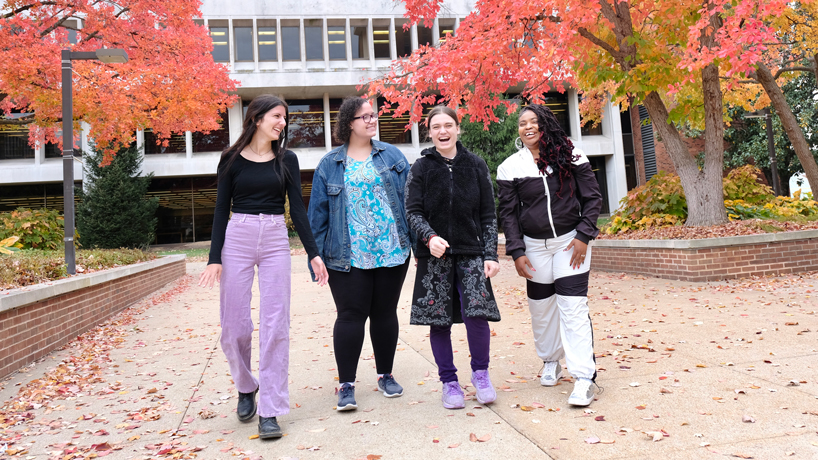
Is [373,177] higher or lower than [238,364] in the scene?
higher

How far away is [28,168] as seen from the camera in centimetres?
2686

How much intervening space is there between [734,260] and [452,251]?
264 inches

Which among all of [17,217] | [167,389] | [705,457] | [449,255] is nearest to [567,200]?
[449,255]

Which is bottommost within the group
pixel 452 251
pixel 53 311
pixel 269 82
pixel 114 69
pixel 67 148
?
pixel 53 311

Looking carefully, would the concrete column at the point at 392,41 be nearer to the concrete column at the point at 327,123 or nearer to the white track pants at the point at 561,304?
the concrete column at the point at 327,123

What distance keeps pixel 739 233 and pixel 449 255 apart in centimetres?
711

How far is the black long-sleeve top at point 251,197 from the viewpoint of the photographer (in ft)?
10.9

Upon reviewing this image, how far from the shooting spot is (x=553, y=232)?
354 cm

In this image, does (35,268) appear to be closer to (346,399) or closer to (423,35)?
(346,399)

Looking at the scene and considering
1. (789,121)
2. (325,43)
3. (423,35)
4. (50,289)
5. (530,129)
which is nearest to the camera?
(530,129)

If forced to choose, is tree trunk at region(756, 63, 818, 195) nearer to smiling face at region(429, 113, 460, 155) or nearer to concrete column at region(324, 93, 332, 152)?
smiling face at region(429, 113, 460, 155)

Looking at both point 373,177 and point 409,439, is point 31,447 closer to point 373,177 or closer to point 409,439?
point 409,439

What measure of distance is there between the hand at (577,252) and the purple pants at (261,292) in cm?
176

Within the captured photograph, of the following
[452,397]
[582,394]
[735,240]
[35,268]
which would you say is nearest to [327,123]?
A: [35,268]
